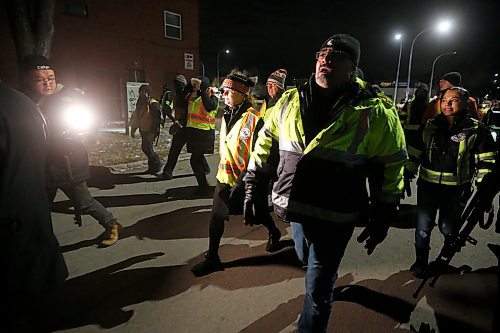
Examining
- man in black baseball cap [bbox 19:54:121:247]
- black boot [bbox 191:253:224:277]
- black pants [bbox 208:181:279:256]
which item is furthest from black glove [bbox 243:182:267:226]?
man in black baseball cap [bbox 19:54:121:247]

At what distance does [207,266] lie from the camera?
3488mm

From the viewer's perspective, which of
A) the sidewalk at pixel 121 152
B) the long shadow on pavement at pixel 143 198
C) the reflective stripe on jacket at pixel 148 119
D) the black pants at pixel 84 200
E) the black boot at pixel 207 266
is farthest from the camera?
the sidewalk at pixel 121 152

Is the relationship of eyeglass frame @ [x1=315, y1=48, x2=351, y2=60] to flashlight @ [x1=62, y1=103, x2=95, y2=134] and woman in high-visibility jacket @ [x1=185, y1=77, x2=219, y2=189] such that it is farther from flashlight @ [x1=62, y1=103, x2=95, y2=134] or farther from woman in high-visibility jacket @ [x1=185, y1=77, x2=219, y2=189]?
woman in high-visibility jacket @ [x1=185, y1=77, x2=219, y2=189]

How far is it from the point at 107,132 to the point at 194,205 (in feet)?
30.9

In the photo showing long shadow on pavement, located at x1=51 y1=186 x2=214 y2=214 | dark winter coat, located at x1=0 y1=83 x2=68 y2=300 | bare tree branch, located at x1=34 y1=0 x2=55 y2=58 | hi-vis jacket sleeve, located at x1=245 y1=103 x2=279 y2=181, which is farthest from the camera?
bare tree branch, located at x1=34 y1=0 x2=55 y2=58

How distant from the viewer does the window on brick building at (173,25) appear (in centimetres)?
2118

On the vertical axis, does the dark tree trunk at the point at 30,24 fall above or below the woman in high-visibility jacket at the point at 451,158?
above

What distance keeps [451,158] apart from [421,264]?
115 centimetres

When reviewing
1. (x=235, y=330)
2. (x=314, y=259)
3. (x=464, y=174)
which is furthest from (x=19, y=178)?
(x=464, y=174)

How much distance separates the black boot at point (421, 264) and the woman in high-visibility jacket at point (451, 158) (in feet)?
0.30

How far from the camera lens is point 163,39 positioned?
20.9 metres

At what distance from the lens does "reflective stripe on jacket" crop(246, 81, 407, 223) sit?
2.05 metres

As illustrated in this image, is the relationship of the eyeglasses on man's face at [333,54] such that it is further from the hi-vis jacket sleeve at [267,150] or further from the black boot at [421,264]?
the black boot at [421,264]

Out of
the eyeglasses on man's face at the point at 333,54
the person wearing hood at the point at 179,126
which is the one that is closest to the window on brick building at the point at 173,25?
the person wearing hood at the point at 179,126
